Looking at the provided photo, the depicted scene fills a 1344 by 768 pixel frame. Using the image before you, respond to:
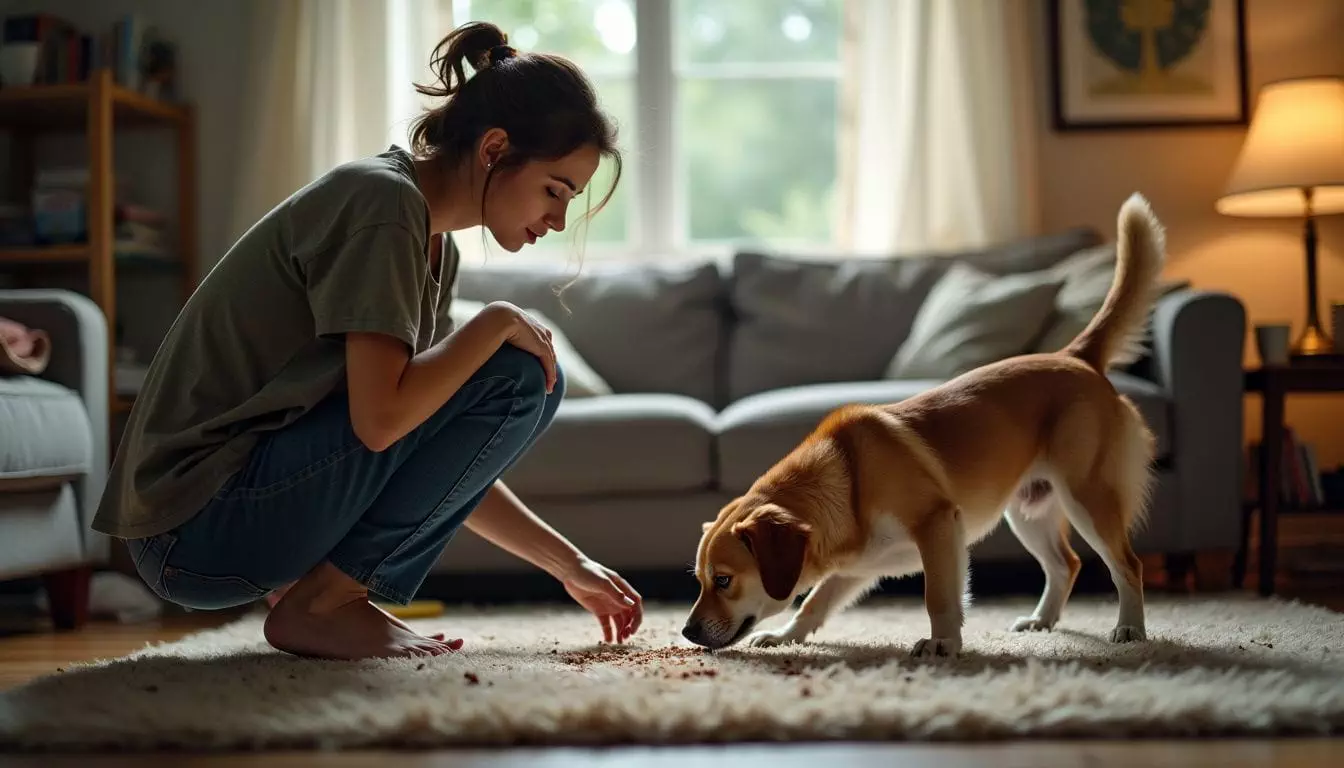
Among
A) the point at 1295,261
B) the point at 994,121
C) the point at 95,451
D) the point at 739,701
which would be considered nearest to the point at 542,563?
the point at 739,701

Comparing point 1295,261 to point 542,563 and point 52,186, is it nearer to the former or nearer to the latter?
point 542,563

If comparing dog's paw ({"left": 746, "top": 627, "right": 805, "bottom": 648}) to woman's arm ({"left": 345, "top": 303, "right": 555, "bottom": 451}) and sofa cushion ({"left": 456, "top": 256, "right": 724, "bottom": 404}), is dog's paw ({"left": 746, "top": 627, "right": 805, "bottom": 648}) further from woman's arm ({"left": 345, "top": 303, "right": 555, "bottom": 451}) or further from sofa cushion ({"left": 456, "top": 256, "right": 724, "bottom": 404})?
sofa cushion ({"left": 456, "top": 256, "right": 724, "bottom": 404})

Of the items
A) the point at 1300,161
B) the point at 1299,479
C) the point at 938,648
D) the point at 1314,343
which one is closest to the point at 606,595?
the point at 938,648

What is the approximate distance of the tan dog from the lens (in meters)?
1.93

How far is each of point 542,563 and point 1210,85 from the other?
3.10 meters

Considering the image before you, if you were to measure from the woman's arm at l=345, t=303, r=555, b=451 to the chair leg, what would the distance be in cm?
149

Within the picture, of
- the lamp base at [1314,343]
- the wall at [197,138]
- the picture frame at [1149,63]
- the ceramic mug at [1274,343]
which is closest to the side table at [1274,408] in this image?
the ceramic mug at [1274,343]

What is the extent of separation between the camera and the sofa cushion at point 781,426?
2.94 m

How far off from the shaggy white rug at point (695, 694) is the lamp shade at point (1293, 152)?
1.89m

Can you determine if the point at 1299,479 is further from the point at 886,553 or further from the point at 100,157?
the point at 100,157

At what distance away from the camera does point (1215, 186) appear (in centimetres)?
417

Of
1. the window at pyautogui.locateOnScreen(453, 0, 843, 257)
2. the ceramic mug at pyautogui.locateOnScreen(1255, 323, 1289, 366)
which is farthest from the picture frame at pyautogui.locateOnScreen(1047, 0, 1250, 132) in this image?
the ceramic mug at pyautogui.locateOnScreen(1255, 323, 1289, 366)

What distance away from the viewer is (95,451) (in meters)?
2.98

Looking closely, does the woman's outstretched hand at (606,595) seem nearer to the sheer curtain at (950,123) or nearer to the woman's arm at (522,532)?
the woman's arm at (522,532)
